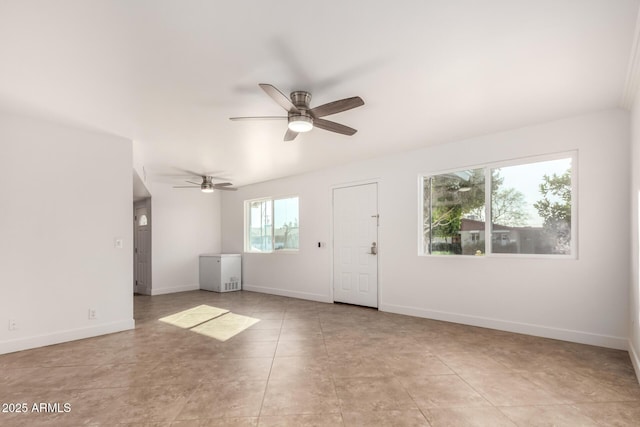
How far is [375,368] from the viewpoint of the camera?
2980 mm

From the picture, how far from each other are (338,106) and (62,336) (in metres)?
3.99

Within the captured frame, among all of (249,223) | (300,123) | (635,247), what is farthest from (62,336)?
(635,247)

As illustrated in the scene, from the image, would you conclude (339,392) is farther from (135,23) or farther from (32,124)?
(32,124)

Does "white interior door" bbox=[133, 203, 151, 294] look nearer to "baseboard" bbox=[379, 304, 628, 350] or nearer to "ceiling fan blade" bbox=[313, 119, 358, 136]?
"baseboard" bbox=[379, 304, 628, 350]

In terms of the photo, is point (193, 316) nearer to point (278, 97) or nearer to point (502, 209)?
point (278, 97)

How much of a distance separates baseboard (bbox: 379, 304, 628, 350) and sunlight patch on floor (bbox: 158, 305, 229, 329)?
112 inches

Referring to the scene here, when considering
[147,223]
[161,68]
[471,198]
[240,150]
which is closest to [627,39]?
[471,198]

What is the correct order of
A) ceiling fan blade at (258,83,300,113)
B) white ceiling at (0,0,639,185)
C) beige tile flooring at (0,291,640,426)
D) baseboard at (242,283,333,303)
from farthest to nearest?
baseboard at (242,283,333,303)
ceiling fan blade at (258,83,300,113)
beige tile flooring at (0,291,640,426)
white ceiling at (0,0,639,185)

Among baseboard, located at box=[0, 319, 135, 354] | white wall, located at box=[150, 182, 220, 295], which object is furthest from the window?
baseboard, located at box=[0, 319, 135, 354]

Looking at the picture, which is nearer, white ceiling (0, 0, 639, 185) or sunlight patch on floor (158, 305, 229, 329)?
white ceiling (0, 0, 639, 185)

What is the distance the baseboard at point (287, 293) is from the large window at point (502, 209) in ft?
7.47

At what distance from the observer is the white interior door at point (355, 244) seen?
18.1 ft

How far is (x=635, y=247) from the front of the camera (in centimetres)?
300

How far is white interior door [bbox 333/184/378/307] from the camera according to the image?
218 inches
